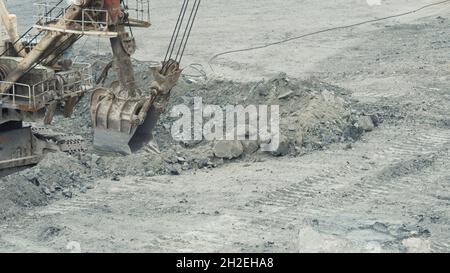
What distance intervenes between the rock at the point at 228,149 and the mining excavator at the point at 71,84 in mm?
1066

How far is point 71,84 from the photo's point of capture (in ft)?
56.4

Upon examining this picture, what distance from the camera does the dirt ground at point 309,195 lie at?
45.0 ft

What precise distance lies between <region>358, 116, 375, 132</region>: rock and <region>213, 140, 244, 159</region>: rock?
8.35 feet

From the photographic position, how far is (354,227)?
45.8ft

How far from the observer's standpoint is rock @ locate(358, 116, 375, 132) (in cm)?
1898

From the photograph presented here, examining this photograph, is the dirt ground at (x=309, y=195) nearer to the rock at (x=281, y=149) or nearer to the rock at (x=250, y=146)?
the rock at (x=281, y=149)

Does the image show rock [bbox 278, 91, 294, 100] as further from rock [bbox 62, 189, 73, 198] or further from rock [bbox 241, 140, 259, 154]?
rock [bbox 62, 189, 73, 198]

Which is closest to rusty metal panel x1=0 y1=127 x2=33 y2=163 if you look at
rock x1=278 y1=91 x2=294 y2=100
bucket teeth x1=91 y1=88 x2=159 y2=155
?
bucket teeth x1=91 y1=88 x2=159 y2=155

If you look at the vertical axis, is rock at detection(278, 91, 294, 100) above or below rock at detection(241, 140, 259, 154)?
above

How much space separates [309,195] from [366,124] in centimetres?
364

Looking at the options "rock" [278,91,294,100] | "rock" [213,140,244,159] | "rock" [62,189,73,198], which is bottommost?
"rock" [62,189,73,198]

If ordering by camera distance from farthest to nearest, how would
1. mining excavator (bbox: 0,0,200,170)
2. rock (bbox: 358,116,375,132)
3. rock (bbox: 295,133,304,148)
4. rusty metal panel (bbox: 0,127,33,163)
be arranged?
rock (bbox: 358,116,375,132) → rock (bbox: 295,133,304,148) → rusty metal panel (bbox: 0,127,33,163) → mining excavator (bbox: 0,0,200,170)

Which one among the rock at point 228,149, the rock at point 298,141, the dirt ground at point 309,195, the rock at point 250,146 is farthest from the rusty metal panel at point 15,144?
the rock at point 298,141

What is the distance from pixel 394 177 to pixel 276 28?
12.6m
